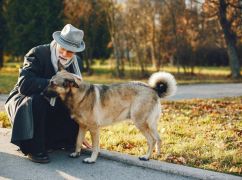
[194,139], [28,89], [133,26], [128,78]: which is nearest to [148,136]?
[194,139]

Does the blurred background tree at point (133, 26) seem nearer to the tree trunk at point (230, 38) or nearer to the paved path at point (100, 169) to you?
the tree trunk at point (230, 38)

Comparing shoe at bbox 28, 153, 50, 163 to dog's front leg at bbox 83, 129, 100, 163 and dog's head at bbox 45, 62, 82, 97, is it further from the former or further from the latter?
dog's head at bbox 45, 62, 82, 97

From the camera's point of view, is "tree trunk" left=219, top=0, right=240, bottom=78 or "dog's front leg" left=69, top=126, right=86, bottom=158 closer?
"dog's front leg" left=69, top=126, right=86, bottom=158

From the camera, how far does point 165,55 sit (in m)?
32.5

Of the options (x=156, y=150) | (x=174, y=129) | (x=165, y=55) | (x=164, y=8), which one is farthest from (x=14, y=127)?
(x=165, y=55)

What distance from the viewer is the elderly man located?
5984 mm

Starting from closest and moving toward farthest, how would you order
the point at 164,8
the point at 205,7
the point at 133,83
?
the point at 133,83 < the point at 205,7 < the point at 164,8

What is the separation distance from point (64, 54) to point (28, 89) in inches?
29.4

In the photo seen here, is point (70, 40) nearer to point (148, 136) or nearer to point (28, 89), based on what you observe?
point (28, 89)

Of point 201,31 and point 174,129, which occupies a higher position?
point 201,31

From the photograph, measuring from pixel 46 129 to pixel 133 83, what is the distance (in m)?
1.44

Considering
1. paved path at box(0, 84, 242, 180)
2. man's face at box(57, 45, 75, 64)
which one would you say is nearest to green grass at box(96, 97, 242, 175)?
paved path at box(0, 84, 242, 180)

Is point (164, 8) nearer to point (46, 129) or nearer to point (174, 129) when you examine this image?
point (174, 129)

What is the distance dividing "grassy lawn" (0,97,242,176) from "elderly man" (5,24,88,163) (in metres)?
0.90
